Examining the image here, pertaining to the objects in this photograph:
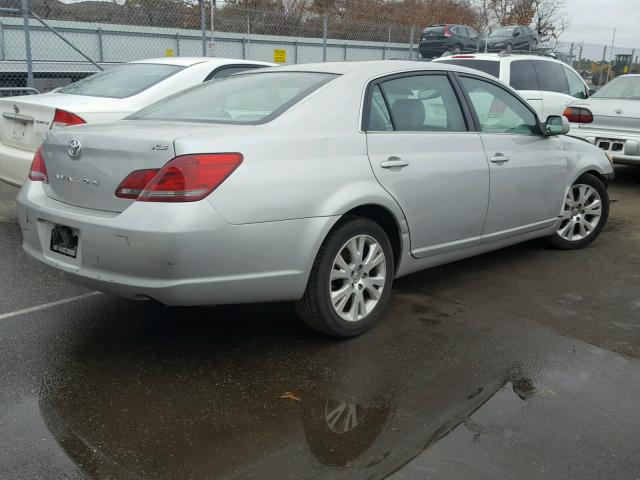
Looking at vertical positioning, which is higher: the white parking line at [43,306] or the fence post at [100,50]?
the fence post at [100,50]

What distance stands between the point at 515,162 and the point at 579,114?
4585 millimetres

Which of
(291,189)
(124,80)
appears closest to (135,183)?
(291,189)

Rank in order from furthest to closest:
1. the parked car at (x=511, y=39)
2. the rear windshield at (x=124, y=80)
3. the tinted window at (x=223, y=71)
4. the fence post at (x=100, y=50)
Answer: the parked car at (x=511, y=39) < the fence post at (x=100, y=50) < the tinted window at (x=223, y=71) < the rear windshield at (x=124, y=80)

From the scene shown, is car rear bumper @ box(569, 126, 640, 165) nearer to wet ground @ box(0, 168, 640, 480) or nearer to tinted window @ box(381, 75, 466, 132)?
wet ground @ box(0, 168, 640, 480)

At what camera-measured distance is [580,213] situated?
583 cm

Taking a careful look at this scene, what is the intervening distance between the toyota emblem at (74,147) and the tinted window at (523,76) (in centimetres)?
790

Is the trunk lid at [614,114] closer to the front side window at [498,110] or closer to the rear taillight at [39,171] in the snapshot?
the front side window at [498,110]

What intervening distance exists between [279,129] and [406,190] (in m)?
0.93

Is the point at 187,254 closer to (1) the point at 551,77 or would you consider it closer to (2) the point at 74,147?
(2) the point at 74,147

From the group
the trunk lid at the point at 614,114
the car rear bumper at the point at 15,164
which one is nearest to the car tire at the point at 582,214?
the trunk lid at the point at 614,114

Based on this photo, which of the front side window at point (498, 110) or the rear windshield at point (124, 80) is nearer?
the front side window at point (498, 110)

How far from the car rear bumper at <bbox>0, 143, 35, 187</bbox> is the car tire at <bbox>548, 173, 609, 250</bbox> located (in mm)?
4518

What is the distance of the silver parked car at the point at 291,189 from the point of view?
317cm

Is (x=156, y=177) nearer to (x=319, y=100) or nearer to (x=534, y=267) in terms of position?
(x=319, y=100)
